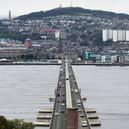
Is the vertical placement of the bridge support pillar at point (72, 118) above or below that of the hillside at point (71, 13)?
above

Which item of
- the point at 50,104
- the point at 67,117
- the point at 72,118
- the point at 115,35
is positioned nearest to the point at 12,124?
the point at 67,117

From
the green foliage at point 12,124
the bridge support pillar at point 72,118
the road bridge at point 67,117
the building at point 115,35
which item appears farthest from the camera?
the building at point 115,35

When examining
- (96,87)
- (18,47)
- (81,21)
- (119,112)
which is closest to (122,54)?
(18,47)

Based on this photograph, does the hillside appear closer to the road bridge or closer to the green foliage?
the road bridge

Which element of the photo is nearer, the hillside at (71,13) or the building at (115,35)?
the building at (115,35)

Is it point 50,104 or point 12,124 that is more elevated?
point 12,124

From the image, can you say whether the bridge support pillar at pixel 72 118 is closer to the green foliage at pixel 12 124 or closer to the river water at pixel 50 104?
the green foliage at pixel 12 124

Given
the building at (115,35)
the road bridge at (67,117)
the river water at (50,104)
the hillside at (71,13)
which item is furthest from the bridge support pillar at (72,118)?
the hillside at (71,13)

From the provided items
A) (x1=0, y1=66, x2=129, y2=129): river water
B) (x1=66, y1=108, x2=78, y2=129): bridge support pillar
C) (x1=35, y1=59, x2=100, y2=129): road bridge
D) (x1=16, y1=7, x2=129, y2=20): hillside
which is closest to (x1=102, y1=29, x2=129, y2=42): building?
(x1=16, y1=7, x2=129, y2=20): hillside

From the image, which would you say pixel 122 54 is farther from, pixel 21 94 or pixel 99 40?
pixel 21 94

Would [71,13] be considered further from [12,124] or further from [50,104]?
[12,124]

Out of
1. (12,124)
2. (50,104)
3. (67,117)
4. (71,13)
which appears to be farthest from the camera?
(71,13)

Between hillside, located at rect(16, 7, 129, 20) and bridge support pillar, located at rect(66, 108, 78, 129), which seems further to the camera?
hillside, located at rect(16, 7, 129, 20)
